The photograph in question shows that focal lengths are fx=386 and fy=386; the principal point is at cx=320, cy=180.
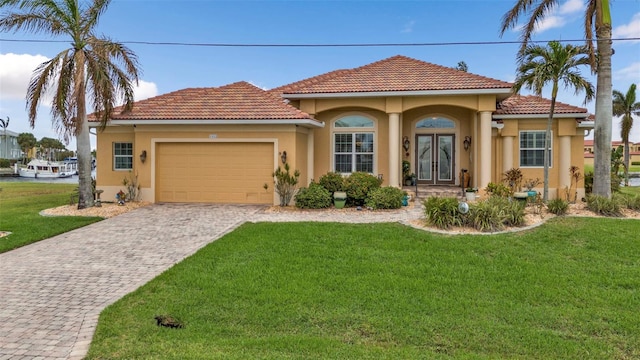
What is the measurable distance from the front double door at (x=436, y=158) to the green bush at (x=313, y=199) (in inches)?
221

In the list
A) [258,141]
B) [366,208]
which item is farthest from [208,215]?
[366,208]

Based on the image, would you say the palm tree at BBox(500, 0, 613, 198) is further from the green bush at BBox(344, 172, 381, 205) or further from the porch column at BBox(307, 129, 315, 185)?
the porch column at BBox(307, 129, 315, 185)

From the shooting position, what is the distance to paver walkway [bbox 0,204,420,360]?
185 inches

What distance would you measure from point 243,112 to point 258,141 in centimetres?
128

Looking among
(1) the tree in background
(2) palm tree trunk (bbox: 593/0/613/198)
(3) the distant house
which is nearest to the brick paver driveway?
(2) palm tree trunk (bbox: 593/0/613/198)

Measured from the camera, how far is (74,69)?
13.1m

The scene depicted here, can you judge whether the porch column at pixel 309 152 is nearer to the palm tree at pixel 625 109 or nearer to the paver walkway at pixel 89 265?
the paver walkway at pixel 89 265

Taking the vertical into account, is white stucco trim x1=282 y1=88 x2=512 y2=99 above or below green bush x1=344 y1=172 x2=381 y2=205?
above

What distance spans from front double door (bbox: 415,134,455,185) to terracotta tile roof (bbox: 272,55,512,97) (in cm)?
269

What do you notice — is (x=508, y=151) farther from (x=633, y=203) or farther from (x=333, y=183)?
(x=333, y=183)

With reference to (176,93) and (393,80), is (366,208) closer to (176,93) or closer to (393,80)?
(393,80)

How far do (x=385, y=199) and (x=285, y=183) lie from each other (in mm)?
3763

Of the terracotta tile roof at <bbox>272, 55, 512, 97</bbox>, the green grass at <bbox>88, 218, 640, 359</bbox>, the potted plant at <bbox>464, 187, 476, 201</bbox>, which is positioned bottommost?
the green grass at <bbox>88, 218, 640, 359</bbox>

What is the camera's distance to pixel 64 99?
42.7ft
